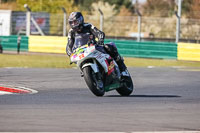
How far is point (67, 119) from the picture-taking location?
8555 millimetres

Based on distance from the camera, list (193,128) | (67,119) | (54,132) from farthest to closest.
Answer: (67,119), (193,128), (54,132)

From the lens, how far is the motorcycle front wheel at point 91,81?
11359 mm

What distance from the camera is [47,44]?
104ft

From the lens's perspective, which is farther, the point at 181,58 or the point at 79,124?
the point at 181,58

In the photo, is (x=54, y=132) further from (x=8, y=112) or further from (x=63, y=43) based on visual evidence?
(x=63, y=43)

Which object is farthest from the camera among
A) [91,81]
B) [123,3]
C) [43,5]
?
[123,3]

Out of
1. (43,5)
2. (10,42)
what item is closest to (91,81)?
(10,42)

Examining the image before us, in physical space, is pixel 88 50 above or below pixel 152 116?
above

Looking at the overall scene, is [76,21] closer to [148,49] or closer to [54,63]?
[54,63]

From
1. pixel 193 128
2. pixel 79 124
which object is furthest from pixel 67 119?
pixel 193 128

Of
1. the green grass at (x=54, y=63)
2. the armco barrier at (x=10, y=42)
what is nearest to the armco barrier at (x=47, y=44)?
the armco barrier at (x=10, y=42)

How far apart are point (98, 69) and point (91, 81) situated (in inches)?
13.5

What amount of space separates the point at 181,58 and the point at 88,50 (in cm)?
1652

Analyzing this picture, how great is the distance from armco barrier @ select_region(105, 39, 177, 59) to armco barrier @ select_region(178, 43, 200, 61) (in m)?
0.38
